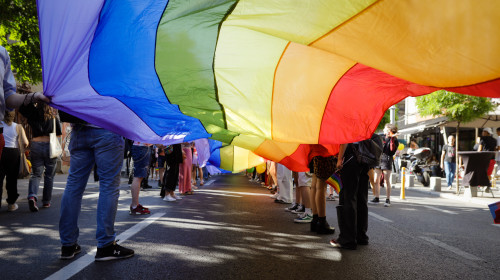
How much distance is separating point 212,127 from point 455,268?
322 centimetres

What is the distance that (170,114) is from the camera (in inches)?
180

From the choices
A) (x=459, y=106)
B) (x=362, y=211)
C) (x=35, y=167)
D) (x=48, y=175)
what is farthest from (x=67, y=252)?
(x=459, y=106)

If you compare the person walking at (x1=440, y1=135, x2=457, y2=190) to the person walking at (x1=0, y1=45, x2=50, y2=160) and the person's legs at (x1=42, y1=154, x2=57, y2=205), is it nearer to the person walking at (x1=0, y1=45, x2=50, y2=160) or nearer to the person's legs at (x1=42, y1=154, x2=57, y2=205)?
the person's legs at (x1=42, y1=154, x2=57, y2=205)

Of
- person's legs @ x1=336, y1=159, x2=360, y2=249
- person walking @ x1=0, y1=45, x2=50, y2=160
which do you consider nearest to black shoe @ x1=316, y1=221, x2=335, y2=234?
person's legs @ x1=336, y1=159, x2=360, y2=249

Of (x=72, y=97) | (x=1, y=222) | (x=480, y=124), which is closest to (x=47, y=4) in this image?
(x=72, y=97)

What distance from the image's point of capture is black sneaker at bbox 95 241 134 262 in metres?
3.65

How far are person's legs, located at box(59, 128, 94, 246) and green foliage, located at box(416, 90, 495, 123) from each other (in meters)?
18.4

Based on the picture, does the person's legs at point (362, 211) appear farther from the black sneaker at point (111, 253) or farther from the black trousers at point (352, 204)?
the black sneaker at point (111, 253)

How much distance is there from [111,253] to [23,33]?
1022cm

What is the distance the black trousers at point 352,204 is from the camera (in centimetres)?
453

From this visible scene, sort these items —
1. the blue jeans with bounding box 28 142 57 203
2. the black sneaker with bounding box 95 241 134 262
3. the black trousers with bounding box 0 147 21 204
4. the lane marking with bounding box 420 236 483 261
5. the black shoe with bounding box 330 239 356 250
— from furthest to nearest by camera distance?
the blue jeans with bounding box 28 142 57 203
the black trousers with bounding box 0 147 21 204
the black shoe with bounding box 330 239 356 250
the lane marking with bounding box 420 236 483 261
the black sneaker with bounding box 95 241 134 262

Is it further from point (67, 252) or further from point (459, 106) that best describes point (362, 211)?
point (459, 106)

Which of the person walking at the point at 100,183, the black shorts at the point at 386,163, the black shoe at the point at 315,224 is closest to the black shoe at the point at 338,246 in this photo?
the black shoe at the point at 315,224

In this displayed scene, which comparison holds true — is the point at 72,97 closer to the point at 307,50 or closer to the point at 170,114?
the point at 170,114
